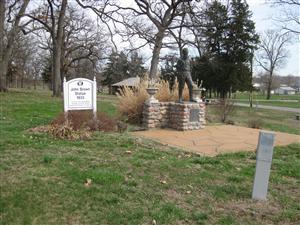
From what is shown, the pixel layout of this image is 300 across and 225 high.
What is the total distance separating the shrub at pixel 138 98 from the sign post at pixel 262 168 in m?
6.13

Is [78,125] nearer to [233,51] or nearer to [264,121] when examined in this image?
[264,121]

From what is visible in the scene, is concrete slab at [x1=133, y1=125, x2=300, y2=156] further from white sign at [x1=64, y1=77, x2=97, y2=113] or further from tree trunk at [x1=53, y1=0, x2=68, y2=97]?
tree trunk at [x1=53, y1=0, x2=68, y2=97]

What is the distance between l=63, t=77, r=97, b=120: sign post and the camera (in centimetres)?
824

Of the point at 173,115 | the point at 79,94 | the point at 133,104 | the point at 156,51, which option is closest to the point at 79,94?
the point at 79,94

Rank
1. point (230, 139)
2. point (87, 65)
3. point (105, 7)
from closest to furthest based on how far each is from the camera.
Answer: point (230, 139) < point (105, 7) < point (87, 65)

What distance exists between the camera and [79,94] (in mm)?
8477

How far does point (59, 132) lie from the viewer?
23.3 feet

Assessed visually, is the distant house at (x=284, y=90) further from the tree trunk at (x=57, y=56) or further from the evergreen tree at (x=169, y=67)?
the tree trunk at (x=57, y=56)

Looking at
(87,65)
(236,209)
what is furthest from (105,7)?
(87,65)

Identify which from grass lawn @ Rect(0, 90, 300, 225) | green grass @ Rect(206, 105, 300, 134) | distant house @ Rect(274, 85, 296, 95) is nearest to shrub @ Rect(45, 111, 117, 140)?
grass lawn @ Rect(0, 90, 300, 225)

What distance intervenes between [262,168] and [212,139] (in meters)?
4.13

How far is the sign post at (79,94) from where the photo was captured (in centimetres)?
824

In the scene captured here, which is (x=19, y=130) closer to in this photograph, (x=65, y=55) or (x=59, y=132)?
(x=59, y=132)

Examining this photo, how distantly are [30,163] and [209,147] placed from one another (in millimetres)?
3742
